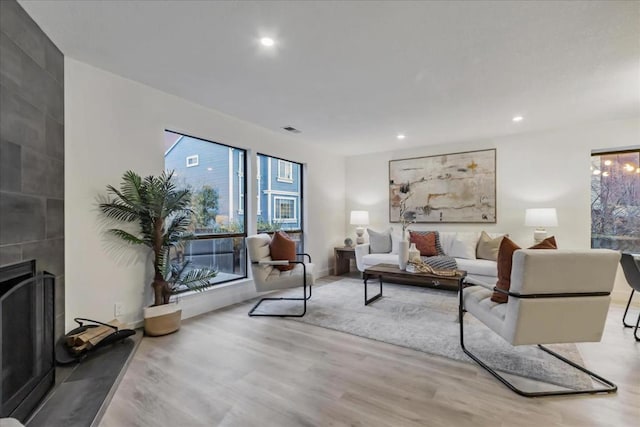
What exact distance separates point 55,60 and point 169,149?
121 centimetres

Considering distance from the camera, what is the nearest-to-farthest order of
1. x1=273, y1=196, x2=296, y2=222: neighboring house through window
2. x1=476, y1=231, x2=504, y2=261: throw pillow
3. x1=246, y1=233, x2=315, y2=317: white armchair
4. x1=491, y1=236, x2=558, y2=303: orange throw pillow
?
x1=491, y1=236, x2=558, y2=303: orange throw pillow → x1=246, y1=233, x2=315, y2=317: white armchair → x1=476, y1=231, x2=504, y2=261: throw pillow → x1=273, y1=196, x2=296, y2=222: neighboring house through window

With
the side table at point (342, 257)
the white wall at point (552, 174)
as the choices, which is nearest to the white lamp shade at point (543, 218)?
the white wall at point (552, 174)

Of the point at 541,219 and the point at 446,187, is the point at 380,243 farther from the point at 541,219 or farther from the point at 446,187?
the point at 541,219

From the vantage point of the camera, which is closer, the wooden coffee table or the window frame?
the wooden coffee table

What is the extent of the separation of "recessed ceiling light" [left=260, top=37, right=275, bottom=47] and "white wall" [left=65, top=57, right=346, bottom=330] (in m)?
1.58

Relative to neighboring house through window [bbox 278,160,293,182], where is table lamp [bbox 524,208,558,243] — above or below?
below

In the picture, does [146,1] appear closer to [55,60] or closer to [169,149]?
[55,60]

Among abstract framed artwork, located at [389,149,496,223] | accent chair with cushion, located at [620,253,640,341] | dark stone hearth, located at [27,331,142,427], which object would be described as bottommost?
dark stone hearth, located at [27,331,142,427]

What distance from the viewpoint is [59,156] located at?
231 cm

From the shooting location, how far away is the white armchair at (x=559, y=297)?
6.07 ft

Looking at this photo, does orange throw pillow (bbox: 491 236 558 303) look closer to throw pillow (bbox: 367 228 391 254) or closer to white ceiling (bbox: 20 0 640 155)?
white ceiling (bbox: 20 0 640 155)

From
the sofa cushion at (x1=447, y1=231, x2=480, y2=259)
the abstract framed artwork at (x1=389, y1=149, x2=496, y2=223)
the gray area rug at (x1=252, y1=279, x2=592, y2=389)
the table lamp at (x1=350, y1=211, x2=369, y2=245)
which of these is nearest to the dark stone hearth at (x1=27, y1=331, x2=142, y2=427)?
the gray area rug at (x1=252, y1=279, x2=592, y2=389)

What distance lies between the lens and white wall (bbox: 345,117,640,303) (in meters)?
4.11

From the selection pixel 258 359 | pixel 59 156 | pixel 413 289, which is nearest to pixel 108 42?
pixel 59 156
